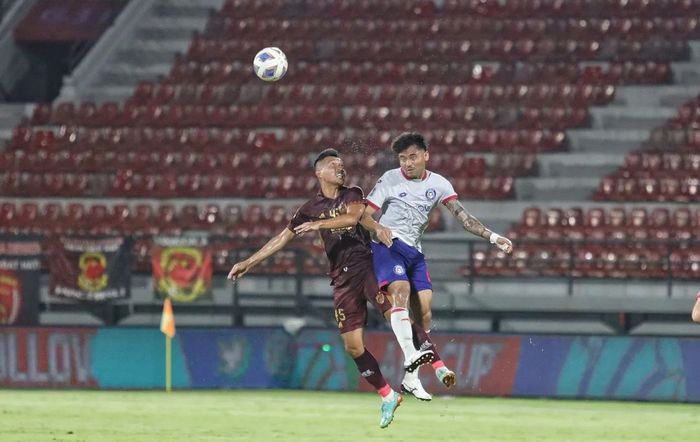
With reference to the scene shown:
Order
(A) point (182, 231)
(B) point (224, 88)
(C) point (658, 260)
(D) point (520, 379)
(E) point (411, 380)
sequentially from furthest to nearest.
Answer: (B) point (224, 88), (A) point (182, 231), (C) point (658, 260), (D) point (520, 379), (E) point (411, 380)

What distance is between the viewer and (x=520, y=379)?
19.6 m

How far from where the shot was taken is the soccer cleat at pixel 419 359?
1220 centimetres

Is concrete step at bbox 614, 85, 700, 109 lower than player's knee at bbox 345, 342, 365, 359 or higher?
higher

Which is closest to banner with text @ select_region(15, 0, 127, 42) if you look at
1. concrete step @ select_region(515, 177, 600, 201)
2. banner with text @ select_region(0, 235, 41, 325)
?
concrete step @ select_region(515, 177, 600, 201)

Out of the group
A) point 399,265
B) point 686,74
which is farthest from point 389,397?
point 686,74

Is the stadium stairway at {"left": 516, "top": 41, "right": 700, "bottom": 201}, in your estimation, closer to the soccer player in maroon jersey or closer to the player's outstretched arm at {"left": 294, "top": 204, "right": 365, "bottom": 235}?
the soccer player in maroon jersey

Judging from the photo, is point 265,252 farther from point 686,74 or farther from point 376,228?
point 686,74

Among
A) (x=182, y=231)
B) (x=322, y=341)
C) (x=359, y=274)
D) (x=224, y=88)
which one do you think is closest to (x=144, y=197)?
(x=182, y=231)

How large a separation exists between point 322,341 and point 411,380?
7767 millimetres

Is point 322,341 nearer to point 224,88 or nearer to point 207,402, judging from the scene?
point 207,402

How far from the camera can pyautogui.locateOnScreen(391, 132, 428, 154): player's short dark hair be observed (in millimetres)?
12359

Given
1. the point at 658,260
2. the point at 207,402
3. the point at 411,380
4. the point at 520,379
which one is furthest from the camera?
the point at 658,260

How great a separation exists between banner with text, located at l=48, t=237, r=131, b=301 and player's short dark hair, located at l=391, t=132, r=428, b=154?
358 inches

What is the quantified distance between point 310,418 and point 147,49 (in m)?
17.3
